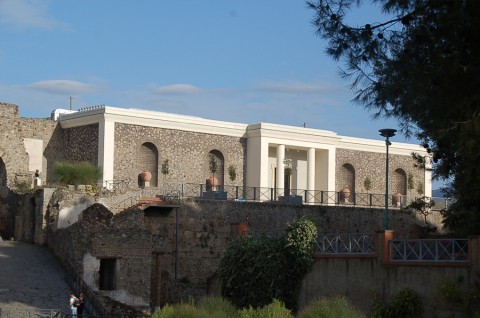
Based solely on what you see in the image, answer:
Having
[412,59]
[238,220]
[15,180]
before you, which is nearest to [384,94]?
[412,59]

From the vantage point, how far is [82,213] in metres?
33.5

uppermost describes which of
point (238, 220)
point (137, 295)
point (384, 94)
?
point (384, 94)

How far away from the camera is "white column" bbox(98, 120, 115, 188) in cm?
4300

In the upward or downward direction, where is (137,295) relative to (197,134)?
downward

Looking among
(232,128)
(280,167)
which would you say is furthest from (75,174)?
(280,167)

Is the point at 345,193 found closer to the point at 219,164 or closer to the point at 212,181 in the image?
the point at 219,164

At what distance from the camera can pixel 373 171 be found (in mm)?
53594

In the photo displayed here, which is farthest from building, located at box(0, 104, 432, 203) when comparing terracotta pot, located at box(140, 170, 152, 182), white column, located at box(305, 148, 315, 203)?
terracotta pot, located at box(140, 170, 152, 182)

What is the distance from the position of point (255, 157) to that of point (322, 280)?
19205 mm

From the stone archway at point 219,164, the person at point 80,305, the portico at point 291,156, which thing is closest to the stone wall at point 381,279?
the person at point 80,305

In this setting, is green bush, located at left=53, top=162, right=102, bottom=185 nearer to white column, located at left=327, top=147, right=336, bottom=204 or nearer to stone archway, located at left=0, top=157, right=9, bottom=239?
stone archway, located at left=0, top=157, right=9, bottom=239

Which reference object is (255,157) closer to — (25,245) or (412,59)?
(25,245)

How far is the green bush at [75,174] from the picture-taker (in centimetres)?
3903

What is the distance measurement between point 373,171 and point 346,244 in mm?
24123
